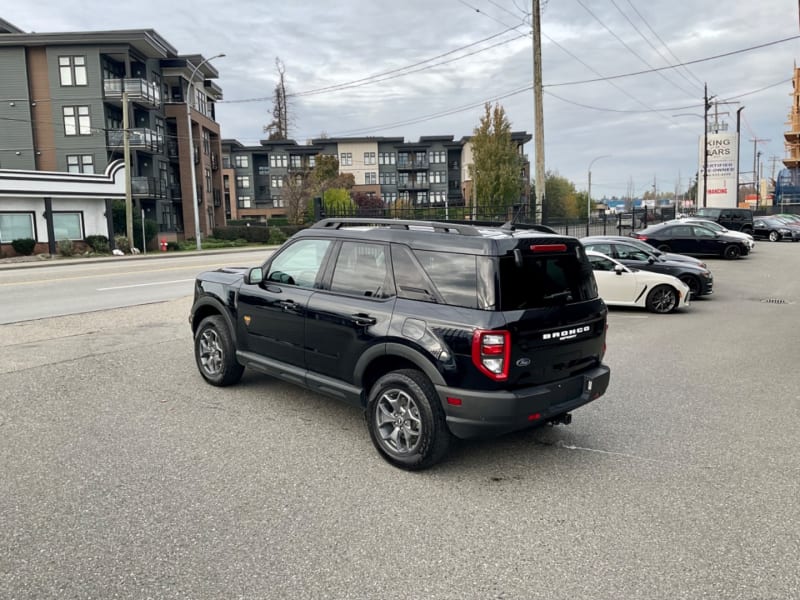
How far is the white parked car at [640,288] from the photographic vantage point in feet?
40.5

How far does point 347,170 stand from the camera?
8006 centimetres

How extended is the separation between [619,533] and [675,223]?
23392 millimetres

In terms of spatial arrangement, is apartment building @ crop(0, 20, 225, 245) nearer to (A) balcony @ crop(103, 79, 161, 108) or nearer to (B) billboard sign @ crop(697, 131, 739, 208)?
(A) balcony @ crop(103, 79, 161, 108)

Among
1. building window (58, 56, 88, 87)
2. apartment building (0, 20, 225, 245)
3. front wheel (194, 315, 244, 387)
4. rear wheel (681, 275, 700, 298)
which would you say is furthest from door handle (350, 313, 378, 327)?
building window (58, 56, 88, 87)

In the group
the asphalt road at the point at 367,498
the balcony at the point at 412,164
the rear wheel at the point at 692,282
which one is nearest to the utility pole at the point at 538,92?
the rear wheel at the point at 692,282

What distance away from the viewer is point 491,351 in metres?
4.02

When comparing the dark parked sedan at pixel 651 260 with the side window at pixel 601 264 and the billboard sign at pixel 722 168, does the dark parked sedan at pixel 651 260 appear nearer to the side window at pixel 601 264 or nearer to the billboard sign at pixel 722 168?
the side window at pixel 601 264

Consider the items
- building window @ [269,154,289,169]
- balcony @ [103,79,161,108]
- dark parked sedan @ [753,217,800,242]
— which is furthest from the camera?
building window @ [269,154,289,169]

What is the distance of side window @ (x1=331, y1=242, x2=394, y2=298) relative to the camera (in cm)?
480

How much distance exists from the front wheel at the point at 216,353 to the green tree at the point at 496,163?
42.8 m

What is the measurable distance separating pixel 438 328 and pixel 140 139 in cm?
4409

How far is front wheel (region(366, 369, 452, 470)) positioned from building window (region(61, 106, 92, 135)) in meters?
43.5

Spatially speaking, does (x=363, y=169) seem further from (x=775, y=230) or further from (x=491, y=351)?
(x=491, y=351)

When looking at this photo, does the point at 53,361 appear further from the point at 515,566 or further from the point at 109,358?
the point at 515,566
